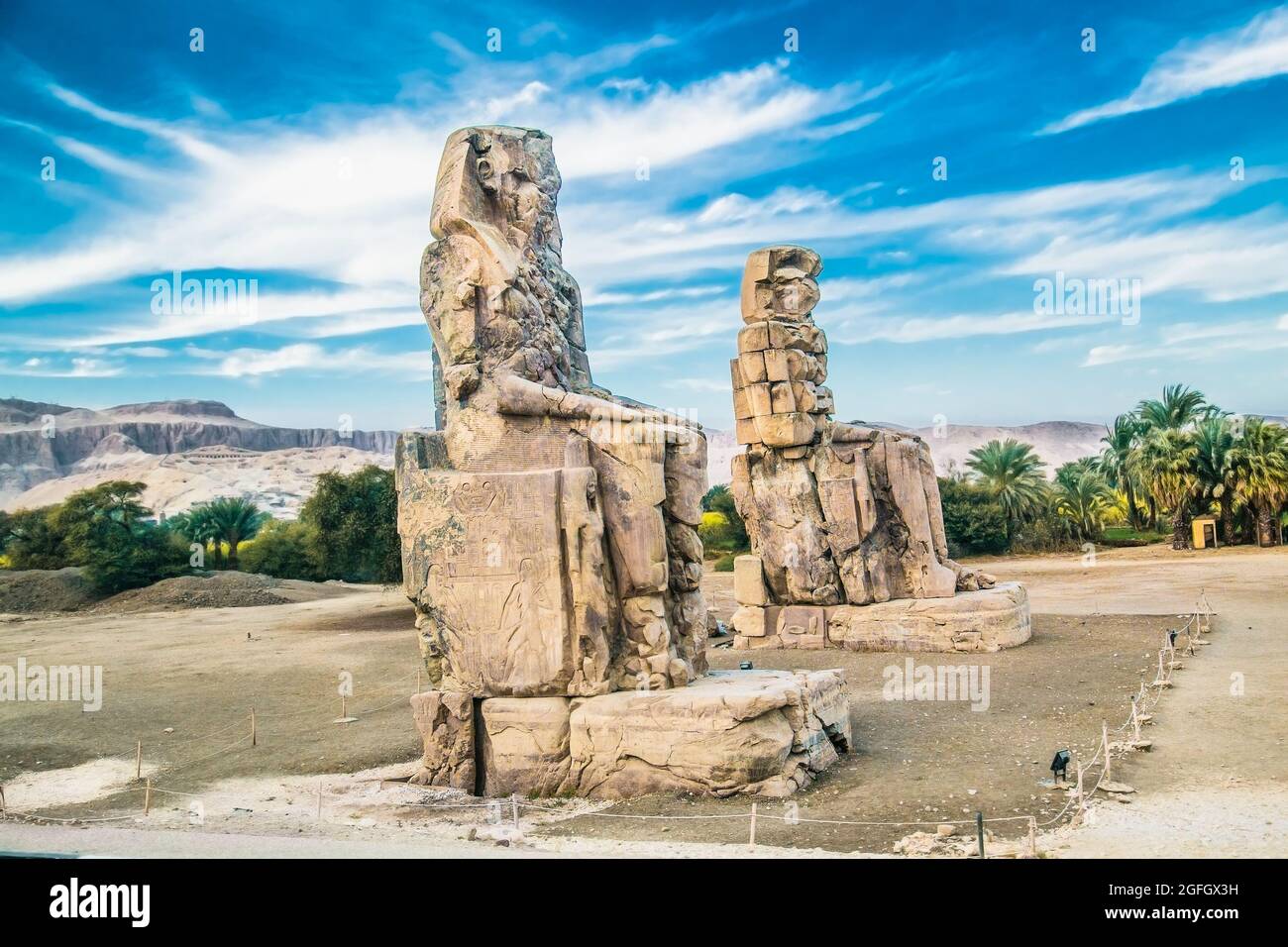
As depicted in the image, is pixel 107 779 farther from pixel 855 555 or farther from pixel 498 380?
pixel 855 555

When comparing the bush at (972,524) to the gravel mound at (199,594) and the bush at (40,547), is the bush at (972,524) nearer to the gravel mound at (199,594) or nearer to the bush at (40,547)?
the gravel mound at (199,594)

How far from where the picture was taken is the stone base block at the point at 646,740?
665cm

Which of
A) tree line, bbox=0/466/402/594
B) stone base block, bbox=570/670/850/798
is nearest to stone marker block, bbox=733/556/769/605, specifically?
stone base block, bbox=570/670/850/798

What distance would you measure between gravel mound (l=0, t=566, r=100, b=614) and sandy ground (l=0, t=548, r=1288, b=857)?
10065 millimetres

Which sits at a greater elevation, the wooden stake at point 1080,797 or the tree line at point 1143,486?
the tree line at point 1143,486

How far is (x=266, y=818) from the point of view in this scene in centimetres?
663

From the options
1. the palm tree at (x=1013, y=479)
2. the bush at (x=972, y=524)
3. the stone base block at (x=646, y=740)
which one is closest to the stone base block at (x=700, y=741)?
the stone base block at (x=646, y=740)

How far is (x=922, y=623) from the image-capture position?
40.6 feet

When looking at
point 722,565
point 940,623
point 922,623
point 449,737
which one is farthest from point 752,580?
point 722,565

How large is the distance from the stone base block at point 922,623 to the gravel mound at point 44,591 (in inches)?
728

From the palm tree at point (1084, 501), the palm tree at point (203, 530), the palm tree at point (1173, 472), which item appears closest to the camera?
the palm tree at point (1173, 472)

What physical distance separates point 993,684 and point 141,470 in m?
48.7

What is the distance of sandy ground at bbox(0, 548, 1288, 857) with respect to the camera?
18.2 ft
